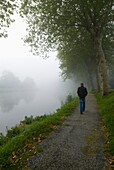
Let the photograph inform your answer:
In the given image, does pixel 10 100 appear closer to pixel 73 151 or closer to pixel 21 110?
pixel 21 110

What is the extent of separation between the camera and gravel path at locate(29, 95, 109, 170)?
8.79 metres

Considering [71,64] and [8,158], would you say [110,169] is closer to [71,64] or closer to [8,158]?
[8,158]

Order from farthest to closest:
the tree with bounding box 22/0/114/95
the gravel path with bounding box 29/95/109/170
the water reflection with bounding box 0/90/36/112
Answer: the water reflection with bounding box 0/90/36/112, the tree with bounding box 22/0/114/95, the gravel path with bounding box 29/95/109/170

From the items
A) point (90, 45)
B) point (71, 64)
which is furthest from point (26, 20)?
point (71, 64)

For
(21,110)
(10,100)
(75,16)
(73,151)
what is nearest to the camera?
(73,151)

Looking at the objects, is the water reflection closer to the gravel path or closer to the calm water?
the calm water

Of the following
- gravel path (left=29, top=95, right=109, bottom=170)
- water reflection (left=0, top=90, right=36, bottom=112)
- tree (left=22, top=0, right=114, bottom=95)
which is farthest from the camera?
water reflection (left=0, top=90, right=36, bottom=112)

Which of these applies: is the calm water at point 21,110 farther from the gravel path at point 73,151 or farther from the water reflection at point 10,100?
the gravel path at point 73,151

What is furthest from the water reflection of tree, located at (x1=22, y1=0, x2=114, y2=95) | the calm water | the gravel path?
the gravel path

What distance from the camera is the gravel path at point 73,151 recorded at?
879 centimetres

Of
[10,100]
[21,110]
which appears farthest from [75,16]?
[10,100]

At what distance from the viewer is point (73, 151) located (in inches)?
405

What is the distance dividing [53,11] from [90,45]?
24226 mm

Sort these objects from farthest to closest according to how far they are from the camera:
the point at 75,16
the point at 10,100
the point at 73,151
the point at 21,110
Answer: the point at 10,100 → the point at 21,110 → the point at 75,16 → the point at 73,151
